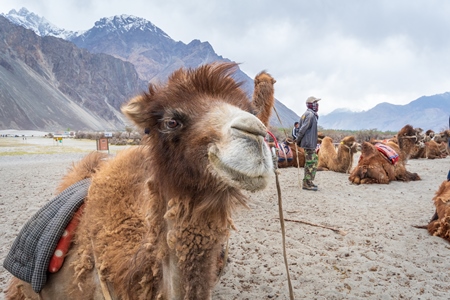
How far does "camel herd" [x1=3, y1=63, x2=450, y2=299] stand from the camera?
5.11 feet

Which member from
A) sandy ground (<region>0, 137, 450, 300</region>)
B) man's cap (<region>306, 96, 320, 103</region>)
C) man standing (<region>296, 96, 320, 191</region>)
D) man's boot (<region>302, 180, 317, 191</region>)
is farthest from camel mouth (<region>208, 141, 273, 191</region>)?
man's boot (<region>302, 180, 317, 191</region>)

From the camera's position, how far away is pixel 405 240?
5.08 meters

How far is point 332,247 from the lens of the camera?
15.8 ft

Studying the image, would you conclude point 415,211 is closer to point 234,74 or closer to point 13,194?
point 234,74

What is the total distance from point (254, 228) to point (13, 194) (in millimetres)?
6508

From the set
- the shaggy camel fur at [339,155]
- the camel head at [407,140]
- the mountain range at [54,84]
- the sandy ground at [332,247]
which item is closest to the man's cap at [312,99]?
the sandy ground at [332,247]

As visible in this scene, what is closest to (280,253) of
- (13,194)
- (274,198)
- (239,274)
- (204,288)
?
(239,274)

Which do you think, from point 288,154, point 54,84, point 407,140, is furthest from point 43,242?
point 54,84

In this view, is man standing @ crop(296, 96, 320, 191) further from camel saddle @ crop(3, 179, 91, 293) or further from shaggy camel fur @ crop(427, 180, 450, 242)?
camel saddle @ crop(3, 179, 91, 293)

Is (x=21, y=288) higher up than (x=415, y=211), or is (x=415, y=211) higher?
(x=21, y=288)

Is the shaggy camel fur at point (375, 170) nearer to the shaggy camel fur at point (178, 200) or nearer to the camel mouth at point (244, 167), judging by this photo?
the shaggy camel fur at point (178, 200)

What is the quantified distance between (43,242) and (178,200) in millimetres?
1074

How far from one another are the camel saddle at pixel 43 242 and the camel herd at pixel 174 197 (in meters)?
0.09

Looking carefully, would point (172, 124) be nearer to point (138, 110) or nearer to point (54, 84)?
point (138, 110)
